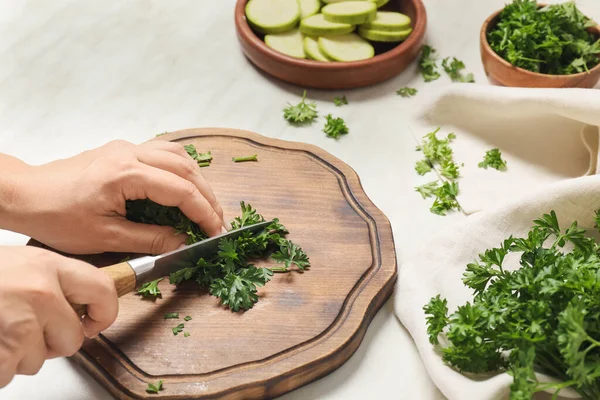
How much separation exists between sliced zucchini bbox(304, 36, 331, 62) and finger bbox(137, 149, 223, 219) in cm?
89

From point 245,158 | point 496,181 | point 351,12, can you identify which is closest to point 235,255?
point 245,158

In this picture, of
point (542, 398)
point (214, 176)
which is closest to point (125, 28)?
point (214, 176)

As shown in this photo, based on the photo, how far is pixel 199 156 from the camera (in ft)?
7.61

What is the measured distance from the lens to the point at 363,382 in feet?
6.07

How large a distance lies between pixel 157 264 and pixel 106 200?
0.25m

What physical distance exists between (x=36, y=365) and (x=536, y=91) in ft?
5.87

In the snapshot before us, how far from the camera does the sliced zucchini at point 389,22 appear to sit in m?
2.72

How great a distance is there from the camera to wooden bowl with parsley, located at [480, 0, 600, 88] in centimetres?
241

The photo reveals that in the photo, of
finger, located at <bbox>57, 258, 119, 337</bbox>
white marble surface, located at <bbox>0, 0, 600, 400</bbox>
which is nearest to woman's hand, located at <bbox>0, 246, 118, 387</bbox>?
finger, located at <bbox>57, 258, 119, 337</bbox>

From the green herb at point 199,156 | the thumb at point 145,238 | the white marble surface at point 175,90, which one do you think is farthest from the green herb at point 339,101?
the thumb at point 145,238

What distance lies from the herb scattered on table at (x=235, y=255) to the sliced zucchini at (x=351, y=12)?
3.25 feet

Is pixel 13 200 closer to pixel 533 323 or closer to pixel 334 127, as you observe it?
pixel 334 127

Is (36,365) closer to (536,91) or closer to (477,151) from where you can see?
(477,151)

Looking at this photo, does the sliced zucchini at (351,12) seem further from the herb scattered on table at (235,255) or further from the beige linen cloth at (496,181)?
the herb scattered on table at (235,255)
